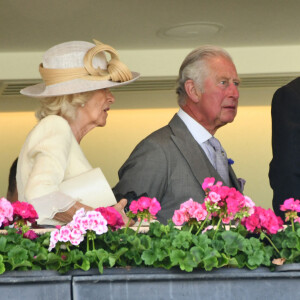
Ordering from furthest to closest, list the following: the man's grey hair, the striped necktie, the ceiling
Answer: the ceiling → the man's grey hair → the striped necktie

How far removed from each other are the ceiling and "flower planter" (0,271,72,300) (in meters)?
4.08

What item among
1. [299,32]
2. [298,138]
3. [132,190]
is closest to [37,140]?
[132,190]

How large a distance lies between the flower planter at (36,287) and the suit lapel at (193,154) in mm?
1553

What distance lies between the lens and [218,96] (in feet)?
12.5

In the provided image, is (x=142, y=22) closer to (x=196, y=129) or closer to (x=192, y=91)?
(x=192, y=91)

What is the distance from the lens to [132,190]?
332 centimetres

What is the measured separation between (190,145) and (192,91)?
47 cm

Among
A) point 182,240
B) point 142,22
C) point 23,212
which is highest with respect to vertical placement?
point 142,22

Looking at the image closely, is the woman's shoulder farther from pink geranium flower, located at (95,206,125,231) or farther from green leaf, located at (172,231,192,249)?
green leaf, located at (172,231,192,249)

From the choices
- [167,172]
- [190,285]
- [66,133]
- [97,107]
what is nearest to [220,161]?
[167,172]

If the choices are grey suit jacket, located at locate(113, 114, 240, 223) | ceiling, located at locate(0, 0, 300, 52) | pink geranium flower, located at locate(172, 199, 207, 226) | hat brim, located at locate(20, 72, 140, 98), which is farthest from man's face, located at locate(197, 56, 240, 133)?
ceiling, located at locate(0, 0, 300, 52)

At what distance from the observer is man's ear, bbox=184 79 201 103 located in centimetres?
383

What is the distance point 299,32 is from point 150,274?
516cm

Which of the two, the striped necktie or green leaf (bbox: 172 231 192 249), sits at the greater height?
the striped necktie
